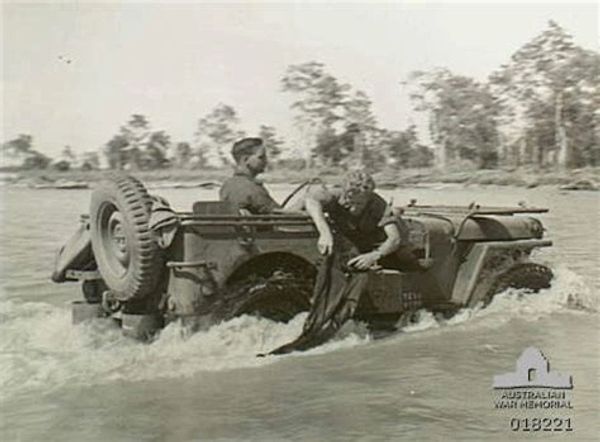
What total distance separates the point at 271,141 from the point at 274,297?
0.89 feet

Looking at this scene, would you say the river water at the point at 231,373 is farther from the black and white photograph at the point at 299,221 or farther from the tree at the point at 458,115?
the tree at the point at 458,115

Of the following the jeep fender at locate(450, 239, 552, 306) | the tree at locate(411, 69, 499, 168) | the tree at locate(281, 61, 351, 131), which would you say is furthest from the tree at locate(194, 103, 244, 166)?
the jeep fender at locate(450, 239, 552, 306)

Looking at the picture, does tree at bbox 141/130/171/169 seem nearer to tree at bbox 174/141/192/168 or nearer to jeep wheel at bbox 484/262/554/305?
tree at bbox 174/141/192/168

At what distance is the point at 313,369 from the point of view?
6.08 feet

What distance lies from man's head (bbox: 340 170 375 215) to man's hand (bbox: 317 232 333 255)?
7cm

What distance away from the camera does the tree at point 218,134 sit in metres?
1.83

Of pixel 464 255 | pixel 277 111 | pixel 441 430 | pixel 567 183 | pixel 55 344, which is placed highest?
pixel 277 111

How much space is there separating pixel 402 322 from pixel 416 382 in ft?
0.35

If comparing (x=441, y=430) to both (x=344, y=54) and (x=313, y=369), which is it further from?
(x=344, y=54)

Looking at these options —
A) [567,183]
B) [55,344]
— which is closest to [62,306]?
[55,344]

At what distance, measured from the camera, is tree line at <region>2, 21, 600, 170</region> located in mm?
1880

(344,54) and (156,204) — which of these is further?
(344,54)

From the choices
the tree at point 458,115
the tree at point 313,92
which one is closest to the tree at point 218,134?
the tree at point 313,92

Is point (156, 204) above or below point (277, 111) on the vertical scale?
below
